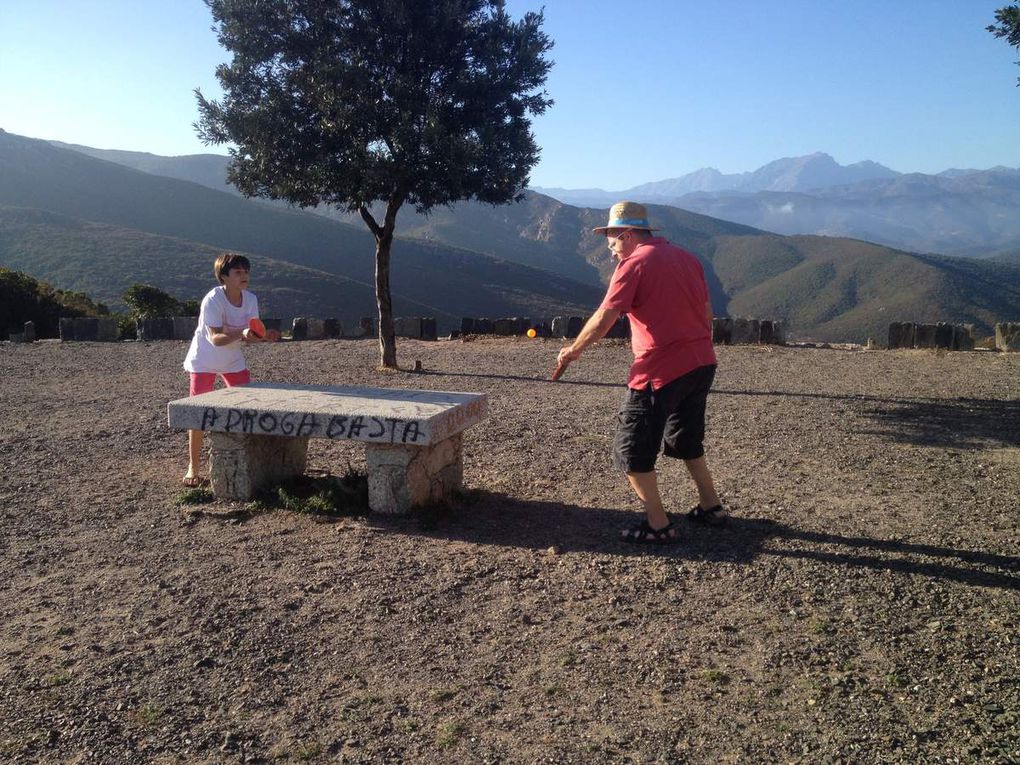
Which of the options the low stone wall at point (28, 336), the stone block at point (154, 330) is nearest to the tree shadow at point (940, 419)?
the stone block at point (154, 330)

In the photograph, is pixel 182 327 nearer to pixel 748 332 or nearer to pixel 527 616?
pixel 748 332

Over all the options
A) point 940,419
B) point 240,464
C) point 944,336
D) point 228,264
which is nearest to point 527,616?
point 240,464

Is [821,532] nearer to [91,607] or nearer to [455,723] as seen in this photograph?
[455,723]

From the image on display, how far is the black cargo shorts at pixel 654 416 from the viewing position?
4234 millimetres

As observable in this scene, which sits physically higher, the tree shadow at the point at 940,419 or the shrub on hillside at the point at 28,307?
the shrub on hillside at the point at 28,307

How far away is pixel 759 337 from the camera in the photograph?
1477 cm

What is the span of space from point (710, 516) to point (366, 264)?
81137 millimetres

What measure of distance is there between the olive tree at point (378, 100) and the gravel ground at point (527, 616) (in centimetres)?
509

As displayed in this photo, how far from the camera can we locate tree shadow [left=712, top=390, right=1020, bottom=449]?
23.4 feet

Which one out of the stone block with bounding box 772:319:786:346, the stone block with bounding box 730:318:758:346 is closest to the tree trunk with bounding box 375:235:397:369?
the stone block with bounding box 730:318:758:346

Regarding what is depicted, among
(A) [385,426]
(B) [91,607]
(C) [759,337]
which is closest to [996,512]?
(A) [385,426]

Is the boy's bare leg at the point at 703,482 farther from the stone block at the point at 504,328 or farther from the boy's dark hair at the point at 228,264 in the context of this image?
the stone block at the point at 504,328

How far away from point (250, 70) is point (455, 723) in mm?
10442

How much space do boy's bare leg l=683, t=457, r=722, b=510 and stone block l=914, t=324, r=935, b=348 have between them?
439 inches
